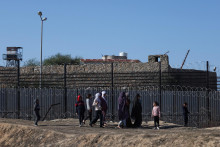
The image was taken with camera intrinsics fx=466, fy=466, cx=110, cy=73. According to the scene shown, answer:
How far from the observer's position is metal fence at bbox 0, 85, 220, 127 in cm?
2095

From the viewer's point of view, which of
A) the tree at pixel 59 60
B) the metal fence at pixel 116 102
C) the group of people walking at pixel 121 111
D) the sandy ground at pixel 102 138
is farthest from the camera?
the tree at pixel 59 60

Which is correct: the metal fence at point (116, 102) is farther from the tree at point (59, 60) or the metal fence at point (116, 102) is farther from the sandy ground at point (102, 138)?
the tree at point (59, 60)

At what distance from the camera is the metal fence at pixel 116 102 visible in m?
21.0

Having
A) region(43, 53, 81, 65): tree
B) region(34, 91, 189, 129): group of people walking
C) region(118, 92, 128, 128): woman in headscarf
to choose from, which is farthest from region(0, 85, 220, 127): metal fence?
region(43, 53, 81, 65): tree

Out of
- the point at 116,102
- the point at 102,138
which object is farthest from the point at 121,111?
the point at 102,138

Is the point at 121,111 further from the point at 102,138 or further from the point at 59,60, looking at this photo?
the point at 59,60

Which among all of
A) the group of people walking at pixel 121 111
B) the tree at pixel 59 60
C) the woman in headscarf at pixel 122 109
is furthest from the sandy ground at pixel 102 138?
the tree at pixel 59 60

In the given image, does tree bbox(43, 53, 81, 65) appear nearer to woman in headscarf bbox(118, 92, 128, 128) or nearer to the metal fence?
the metal fence

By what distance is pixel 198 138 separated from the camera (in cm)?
1074

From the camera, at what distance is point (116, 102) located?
21656 millimetres

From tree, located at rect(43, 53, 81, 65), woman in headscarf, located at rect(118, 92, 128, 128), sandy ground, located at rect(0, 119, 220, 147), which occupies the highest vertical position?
tree, located at rect(43, 53, 81, 65)

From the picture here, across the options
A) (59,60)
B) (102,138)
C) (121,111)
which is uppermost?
(59,60)

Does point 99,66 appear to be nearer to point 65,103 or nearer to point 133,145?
point 65,103

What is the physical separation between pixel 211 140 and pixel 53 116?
12.7 m
